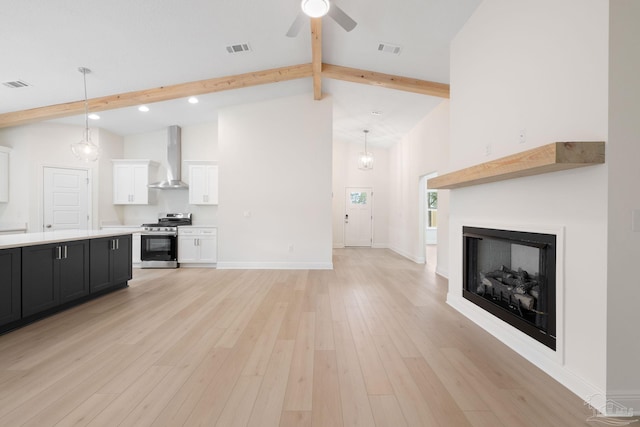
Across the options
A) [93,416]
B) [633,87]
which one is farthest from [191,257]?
[633,87]

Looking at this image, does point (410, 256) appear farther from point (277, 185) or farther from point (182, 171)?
point (182, 171)

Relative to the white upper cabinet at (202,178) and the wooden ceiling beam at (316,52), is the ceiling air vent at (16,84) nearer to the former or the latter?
the white upper cabinet at (202,178)

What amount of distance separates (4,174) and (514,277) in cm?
860

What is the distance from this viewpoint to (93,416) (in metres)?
1.67

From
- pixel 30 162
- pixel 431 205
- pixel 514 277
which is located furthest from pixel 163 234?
pixel 431 205

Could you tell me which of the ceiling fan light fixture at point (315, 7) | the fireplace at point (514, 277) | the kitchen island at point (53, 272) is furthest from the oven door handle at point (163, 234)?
the fireplace at point (514, 277)

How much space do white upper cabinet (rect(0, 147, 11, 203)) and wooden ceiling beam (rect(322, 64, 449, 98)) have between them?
637cm

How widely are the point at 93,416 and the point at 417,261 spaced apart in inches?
249

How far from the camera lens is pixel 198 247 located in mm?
6223

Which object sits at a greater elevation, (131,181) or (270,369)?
(131,181)

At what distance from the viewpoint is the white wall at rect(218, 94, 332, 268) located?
600 cm

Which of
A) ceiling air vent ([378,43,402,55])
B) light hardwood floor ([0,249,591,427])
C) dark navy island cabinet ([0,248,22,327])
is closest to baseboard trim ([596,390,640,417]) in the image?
A: light hardwood floor ([0,249,591,427])

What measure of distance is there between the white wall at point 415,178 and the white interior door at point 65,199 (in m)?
7.46

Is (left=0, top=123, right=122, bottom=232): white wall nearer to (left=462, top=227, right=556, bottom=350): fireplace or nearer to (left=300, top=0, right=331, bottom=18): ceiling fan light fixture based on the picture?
(left=300, top=0, right=331, bottom=18): ceiling fan light fixture
